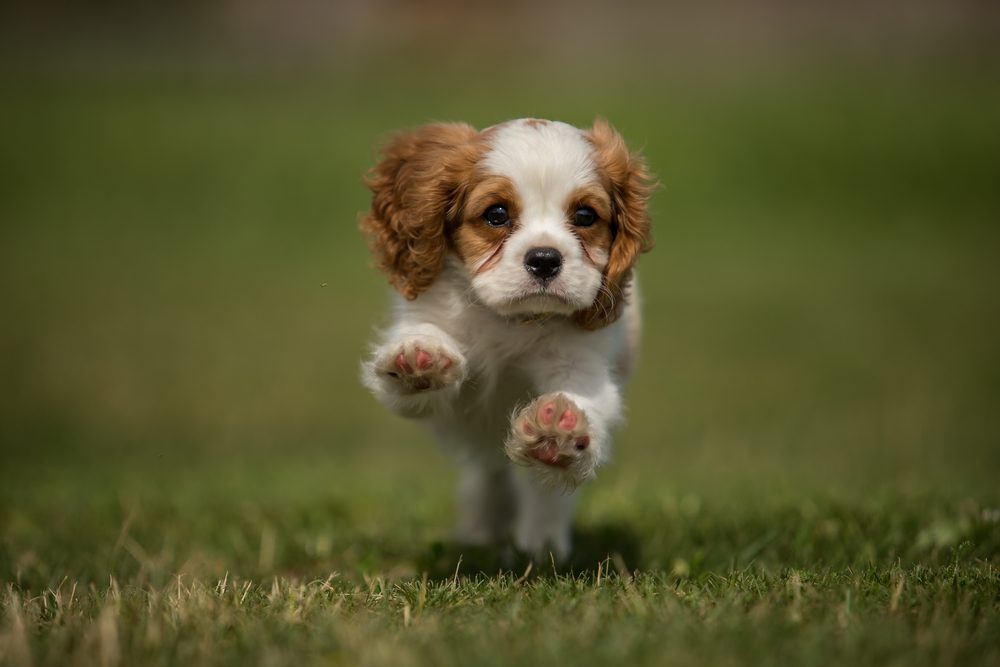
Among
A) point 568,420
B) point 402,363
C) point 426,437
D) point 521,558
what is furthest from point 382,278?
point 568,420

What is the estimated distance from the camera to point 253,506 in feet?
20.7

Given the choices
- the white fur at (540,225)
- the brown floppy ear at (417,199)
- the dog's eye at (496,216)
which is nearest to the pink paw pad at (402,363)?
the white fur at (540,225)

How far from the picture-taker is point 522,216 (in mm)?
4164

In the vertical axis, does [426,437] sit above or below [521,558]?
below

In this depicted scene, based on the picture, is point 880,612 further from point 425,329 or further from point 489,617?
point 425,329

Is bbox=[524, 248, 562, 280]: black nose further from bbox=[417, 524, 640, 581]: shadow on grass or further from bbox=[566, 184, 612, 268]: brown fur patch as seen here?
bbox=[417, 524, 640, 581]: shadow on grass

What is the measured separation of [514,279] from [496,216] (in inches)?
12.8

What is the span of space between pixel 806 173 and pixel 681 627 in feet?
65.2

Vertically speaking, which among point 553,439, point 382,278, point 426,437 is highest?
point 553,439

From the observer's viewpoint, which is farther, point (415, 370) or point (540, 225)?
point (540, 225)

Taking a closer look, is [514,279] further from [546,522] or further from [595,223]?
[546,522]

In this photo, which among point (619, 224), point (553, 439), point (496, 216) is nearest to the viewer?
point (553, 439)

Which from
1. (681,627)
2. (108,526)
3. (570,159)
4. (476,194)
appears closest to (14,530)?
(108,526)

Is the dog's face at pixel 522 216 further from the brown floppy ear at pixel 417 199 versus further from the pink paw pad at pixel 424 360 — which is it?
the pink paw pad at pixel 424 360
